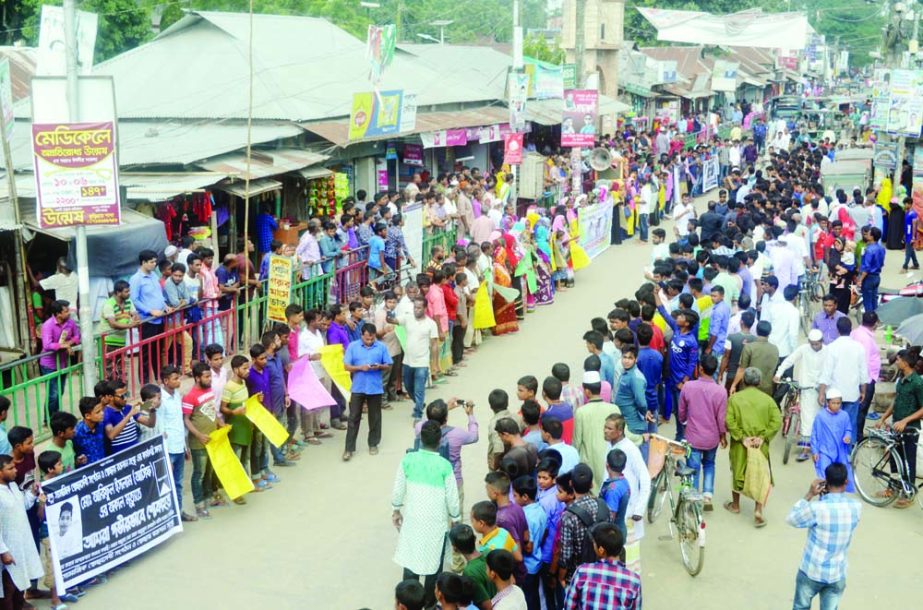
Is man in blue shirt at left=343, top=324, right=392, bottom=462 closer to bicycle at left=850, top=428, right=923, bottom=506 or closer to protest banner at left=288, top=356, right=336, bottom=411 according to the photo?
protest banner at left=288, top=356, right=336, bottom=411

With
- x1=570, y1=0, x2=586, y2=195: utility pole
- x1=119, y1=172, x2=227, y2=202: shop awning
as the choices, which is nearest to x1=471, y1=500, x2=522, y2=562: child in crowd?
x1=119, y1=172, x2=227, y2=202: shop awning

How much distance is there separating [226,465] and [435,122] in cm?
1433

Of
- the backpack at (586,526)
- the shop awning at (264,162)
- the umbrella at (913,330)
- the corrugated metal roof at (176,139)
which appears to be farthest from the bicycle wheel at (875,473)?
the corrugated metal roof at (176,139)

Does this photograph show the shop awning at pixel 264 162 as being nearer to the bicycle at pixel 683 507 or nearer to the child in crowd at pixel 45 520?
the child in crowd at pixel 45 520

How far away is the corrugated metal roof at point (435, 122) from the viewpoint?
18078 millimetres

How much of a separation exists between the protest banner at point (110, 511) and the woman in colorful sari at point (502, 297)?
7.49 meters

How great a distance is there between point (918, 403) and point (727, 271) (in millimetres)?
4218

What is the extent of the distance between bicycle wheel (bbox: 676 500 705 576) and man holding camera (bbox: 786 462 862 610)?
133 cm

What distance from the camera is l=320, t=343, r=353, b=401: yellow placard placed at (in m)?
11.9

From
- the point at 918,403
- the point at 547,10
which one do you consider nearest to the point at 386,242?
the point at 918,403

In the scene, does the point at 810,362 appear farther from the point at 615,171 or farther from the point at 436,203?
→ the point at 615,171

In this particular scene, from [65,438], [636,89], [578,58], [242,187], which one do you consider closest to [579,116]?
[578,58]

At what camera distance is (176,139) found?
17031mm

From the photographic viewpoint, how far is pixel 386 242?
16.4 metres
